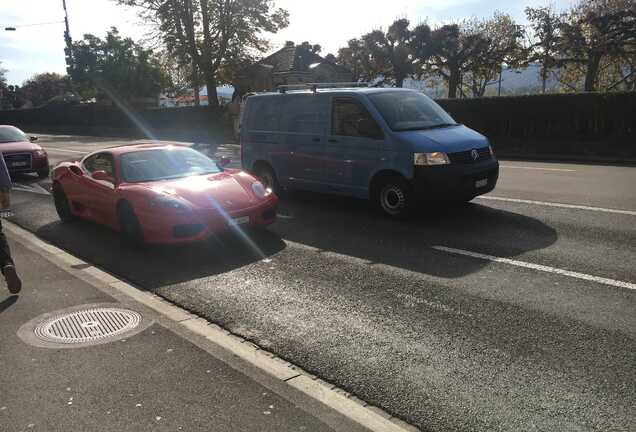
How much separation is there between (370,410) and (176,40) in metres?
42.3

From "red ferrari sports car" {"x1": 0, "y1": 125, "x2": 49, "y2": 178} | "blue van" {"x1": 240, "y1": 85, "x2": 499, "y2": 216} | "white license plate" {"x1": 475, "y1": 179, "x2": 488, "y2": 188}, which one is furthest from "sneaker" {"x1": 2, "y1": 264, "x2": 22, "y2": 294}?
"red ferrari sports car" {"x1": 0, "y1": 125, "x2": 49, "y2": 178}

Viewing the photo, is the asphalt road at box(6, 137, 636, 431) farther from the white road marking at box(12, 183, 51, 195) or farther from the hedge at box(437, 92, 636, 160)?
the hedge at box(437, 92, 636, 160)

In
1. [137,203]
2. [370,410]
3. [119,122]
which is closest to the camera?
[370,410]

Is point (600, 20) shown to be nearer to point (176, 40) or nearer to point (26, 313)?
point (176, 40)

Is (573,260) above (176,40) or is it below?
below

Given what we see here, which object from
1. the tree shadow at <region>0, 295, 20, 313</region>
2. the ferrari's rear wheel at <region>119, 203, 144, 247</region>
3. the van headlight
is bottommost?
the tree shadow at <region>0, 295, 20, 313</region>

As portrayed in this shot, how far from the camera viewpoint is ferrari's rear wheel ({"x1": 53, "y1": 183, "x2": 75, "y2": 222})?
9.38 m

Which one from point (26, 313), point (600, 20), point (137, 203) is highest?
point (600, 20)

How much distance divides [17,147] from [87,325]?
13239 millimetres

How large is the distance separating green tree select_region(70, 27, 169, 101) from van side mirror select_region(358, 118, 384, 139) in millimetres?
50488

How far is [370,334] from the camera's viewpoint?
4.50m

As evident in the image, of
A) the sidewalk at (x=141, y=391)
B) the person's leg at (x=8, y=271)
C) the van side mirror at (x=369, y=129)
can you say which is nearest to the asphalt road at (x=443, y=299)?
the sidewalk at (x=141, y=391)

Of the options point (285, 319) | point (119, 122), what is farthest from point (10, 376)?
point (119, 122)

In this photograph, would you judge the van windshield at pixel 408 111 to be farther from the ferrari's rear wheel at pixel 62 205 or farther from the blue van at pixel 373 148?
the ferrari's rear wheel at pixel 62 205
